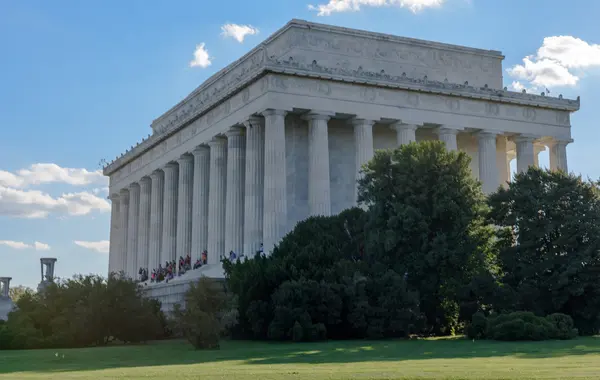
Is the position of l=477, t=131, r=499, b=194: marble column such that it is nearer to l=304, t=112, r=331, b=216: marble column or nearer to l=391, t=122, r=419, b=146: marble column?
l=391, t=122, r=419, b=146: marble column

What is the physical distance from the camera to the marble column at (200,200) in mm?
78250

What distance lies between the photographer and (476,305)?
153 ft

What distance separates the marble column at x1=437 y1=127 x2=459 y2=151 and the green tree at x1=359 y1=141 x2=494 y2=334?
22337 mm

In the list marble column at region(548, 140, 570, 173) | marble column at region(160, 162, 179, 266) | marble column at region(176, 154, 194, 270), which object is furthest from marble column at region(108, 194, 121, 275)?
marble column at region(548, 140, 570, 173)

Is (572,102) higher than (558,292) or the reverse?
higher

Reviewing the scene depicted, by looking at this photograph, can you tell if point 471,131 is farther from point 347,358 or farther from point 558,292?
A: point 347,358

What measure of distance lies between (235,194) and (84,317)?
28.3 metres

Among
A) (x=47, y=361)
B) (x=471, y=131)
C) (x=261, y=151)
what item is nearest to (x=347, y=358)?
(x=47, y=361)

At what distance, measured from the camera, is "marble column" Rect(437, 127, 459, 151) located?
241ft

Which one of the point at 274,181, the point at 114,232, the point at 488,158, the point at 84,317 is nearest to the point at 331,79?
the point at 274,181

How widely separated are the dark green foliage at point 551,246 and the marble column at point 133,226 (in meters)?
60.4

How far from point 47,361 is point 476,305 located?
82.6 ft

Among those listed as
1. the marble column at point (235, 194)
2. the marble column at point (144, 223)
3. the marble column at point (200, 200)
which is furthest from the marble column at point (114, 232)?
the marble column at point (235, 194)

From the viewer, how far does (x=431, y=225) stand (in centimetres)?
4991
